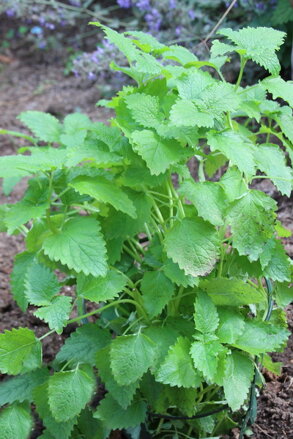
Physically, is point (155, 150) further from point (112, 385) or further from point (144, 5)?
point (144, 5)

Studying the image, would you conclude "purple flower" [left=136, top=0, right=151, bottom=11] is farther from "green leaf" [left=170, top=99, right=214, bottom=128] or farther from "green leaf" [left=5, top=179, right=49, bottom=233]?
"green leaf" [left=170, top=99, right=214, bottom=128]

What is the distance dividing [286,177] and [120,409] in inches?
28.5

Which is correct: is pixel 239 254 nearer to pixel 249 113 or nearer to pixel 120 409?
pixel 249 113

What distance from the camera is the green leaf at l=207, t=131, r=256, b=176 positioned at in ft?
4.84

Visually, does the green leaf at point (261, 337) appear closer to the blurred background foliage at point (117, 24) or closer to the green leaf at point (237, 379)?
the green leaf at point (237, 379)

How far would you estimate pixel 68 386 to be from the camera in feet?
5.05

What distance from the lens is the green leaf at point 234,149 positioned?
1.48 metres

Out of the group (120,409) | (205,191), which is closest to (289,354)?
(120,409)

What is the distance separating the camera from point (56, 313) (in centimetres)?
148

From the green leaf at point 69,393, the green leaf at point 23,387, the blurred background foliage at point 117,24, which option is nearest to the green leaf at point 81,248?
the green leaf at point 69,393

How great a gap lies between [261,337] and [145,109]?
0.62 m

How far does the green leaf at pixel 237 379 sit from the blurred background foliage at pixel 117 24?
144cm

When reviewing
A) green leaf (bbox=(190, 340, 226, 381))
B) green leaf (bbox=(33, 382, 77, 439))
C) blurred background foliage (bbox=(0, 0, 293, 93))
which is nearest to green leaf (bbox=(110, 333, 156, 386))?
green leaf (bbox=(190, 340, 226, 381))

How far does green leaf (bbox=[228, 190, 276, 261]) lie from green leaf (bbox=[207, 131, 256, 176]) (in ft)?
0.27
